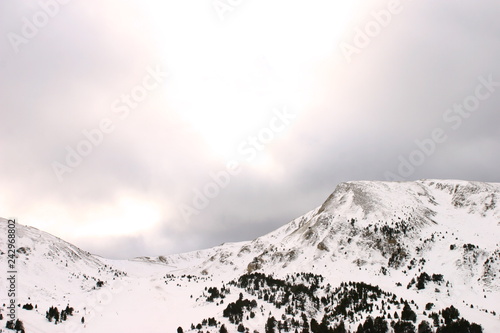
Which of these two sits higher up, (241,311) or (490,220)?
(490,220)

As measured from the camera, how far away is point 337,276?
130 meters

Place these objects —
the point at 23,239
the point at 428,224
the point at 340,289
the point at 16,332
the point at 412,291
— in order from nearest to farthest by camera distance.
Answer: the point at 16,332 < the point at 412,291 < the point at 340,289 < the point at 23,239 < the point at 428,224

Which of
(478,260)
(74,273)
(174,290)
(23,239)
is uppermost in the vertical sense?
(23,239)

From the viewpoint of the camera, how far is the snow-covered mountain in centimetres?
8738

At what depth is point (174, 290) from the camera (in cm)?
12644

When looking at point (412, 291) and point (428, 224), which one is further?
point (428, 224)

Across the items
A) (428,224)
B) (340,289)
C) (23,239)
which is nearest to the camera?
(340,289)

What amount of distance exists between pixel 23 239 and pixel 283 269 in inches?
4343

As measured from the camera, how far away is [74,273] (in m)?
134

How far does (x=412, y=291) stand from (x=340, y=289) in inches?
840

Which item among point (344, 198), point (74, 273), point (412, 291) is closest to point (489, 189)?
point (344, 198)

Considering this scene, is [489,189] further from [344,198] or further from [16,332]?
[16,332]

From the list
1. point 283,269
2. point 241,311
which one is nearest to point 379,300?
point 241,311

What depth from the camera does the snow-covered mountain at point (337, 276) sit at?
87.4 metres
